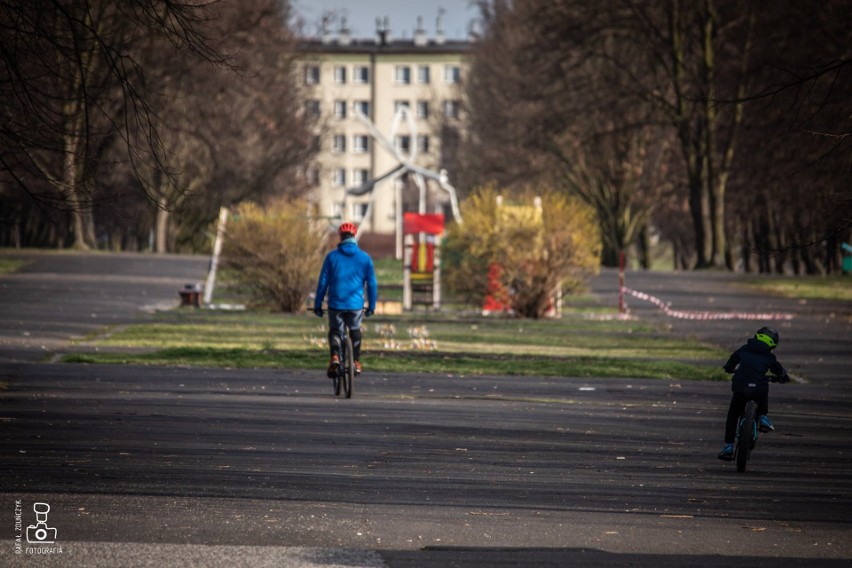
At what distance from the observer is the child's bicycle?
1298cm

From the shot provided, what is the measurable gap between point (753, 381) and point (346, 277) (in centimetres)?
667

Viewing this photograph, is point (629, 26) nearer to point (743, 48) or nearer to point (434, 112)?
point (743, 48)

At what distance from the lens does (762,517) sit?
1074 centimetres

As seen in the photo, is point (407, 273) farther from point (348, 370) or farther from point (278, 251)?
point (348, 370)

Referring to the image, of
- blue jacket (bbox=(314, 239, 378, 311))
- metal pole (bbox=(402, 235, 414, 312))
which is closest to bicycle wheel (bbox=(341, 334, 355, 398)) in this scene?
blue jacket (bbox=(314, 239, 378, 311))

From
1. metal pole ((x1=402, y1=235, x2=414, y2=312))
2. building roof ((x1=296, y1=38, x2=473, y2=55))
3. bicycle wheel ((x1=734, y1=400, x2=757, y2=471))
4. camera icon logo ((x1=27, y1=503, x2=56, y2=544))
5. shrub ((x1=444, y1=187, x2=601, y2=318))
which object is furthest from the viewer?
building roof ((x1=296, y1=38, x2=473, y2=55))

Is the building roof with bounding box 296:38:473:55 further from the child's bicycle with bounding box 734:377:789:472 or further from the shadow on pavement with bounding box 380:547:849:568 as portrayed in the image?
the shadow on pavement with bounding box 380:547:849:568

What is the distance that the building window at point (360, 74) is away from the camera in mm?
169250

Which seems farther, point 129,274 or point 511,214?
point 129,274

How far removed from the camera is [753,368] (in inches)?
526

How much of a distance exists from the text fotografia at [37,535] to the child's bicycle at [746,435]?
5412mm

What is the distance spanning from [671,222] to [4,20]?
75969 millimetres

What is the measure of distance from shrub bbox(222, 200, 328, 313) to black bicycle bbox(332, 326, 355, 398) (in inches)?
654

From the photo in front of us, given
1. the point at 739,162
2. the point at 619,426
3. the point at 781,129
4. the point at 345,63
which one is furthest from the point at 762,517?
the point at 345,63
